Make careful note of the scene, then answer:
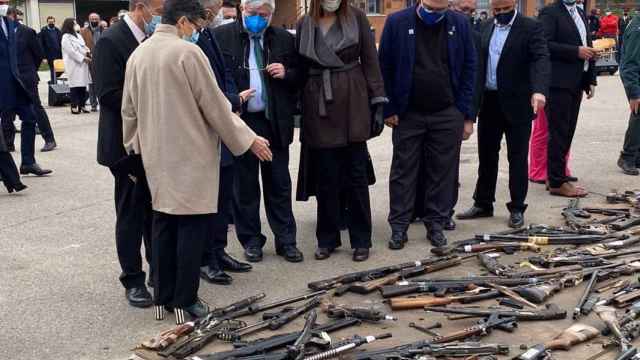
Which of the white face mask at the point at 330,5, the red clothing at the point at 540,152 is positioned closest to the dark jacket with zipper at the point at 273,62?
the white face mask at the point at 330,5

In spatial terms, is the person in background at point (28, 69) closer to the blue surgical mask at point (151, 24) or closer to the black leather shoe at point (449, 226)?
the blue surgical mask at point (151, 24)

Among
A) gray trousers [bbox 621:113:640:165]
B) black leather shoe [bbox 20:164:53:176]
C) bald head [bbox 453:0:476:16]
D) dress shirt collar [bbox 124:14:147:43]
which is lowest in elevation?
black leather shoe [bbox 20:164:53:176]

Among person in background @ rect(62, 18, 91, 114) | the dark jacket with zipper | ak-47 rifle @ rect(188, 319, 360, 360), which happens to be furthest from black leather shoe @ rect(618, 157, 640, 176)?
person in background @ rect(62, 18, 91, 114)

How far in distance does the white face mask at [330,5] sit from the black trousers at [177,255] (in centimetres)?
212

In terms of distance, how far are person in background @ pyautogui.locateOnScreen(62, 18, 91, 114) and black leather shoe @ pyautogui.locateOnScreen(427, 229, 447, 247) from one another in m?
11.9

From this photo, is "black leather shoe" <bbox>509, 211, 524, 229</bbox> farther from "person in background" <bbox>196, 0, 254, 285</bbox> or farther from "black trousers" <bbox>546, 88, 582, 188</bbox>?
"person in background" <bbox>196, 0, 254, 285</bbox>

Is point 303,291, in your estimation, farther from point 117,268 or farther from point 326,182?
A: point 117,268

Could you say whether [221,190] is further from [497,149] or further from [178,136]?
[497,149]

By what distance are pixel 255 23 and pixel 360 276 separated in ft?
7.13

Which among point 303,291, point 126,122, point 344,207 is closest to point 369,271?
point 303,291

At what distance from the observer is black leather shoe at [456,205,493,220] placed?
25.9 ft

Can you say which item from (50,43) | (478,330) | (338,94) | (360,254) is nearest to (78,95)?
(50,43)

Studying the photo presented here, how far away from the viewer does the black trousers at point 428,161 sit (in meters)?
6.83

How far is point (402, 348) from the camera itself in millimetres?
4562
